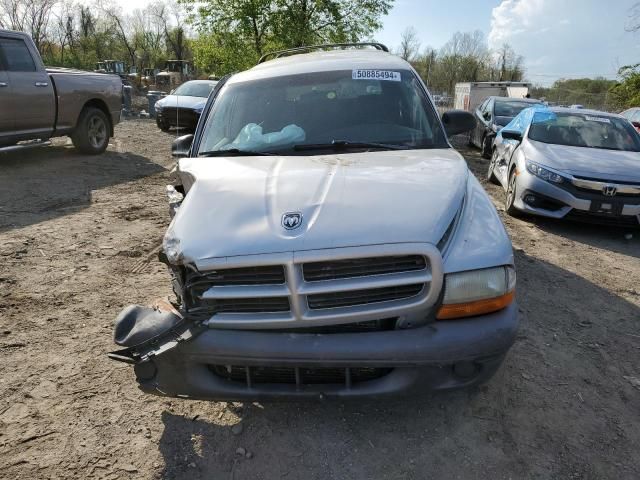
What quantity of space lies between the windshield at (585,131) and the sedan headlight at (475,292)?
17.4ft

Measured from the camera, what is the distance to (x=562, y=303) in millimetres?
4008

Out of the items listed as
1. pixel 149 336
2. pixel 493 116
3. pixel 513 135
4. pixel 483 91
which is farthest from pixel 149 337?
pixel 483 91

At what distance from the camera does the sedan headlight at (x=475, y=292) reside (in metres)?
2.12

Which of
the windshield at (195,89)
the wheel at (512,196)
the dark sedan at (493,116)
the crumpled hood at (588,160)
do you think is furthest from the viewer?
the windshield at (195,89)

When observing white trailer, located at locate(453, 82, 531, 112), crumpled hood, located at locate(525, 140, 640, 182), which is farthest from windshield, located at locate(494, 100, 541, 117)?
white trailer, located at locate(453, 82, 531, 112)

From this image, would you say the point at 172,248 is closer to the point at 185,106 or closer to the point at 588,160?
the point at 588,160

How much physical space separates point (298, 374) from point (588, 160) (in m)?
5.37

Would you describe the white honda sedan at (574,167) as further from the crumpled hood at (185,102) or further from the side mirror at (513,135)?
the crumpled hood at (185,102)

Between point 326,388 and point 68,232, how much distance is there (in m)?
4.55

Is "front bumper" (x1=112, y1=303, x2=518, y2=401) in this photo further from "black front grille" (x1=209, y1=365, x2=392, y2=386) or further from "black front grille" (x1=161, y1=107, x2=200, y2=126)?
"black front grille" (x1=161, y1=107, x2=200, y2=126)

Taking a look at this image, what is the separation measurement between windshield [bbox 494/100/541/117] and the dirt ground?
770cm

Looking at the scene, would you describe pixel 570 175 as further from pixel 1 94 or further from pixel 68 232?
pixel 1 94

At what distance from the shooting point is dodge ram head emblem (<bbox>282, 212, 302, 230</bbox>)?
83.6 inches

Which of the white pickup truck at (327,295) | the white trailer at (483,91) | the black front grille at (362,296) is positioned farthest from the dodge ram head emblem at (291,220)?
the white trailer at (483,91)
